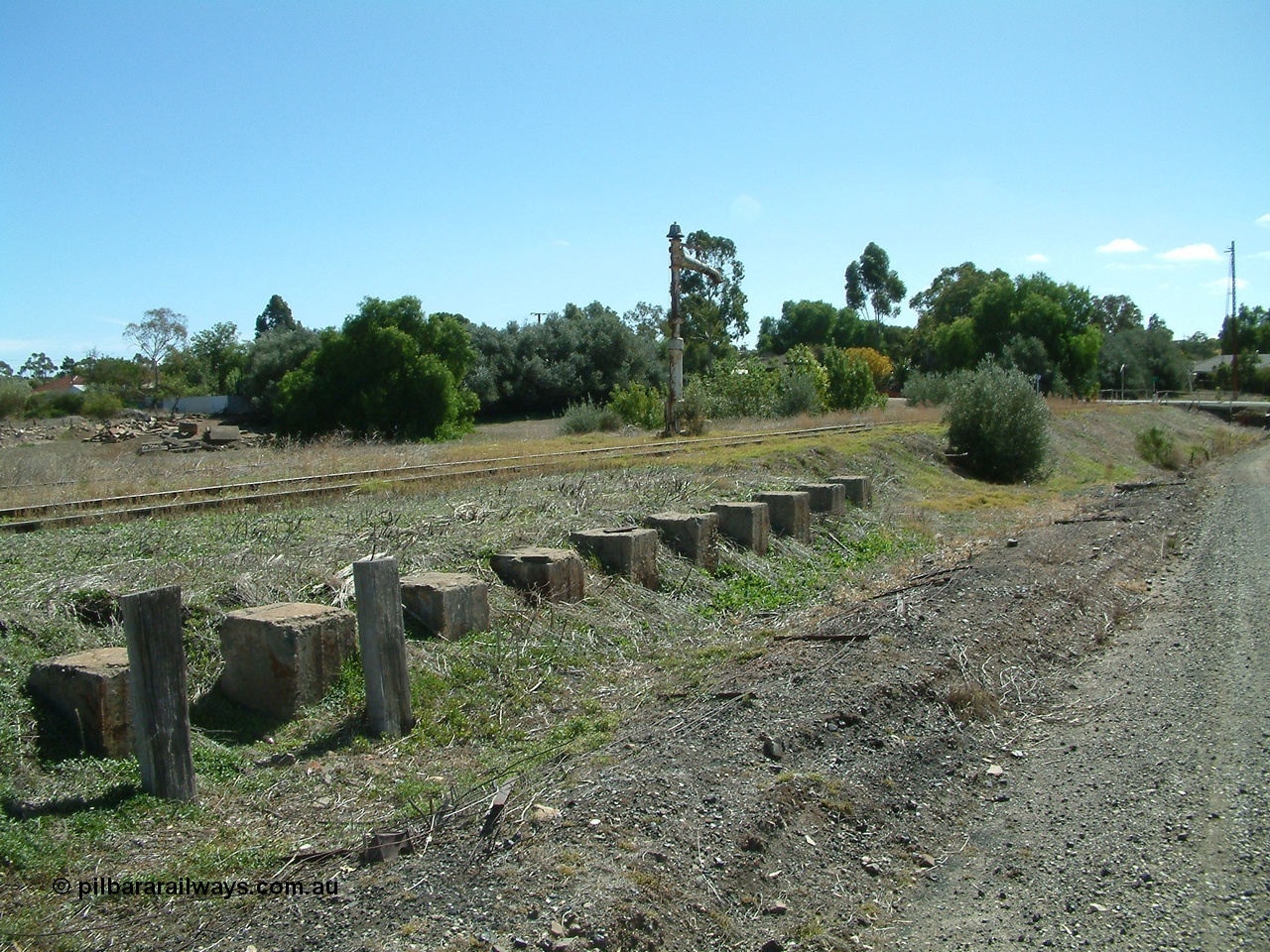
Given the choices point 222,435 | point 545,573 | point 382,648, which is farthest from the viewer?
point 222,435

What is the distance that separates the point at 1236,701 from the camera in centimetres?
635

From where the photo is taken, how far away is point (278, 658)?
5.69 m

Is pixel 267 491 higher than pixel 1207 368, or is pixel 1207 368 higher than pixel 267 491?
pixel 1207 368

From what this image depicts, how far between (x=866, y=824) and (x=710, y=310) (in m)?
77.6

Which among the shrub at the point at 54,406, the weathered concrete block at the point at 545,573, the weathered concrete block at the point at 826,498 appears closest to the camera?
the weathered concrete block at the point at 545,573

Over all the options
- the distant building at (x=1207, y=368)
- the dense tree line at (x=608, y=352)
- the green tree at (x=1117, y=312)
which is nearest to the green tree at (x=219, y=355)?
the dense tree line at (x=608, y=352)

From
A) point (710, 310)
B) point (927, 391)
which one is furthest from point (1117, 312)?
point (927, 391)

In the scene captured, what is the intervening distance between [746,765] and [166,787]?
2688mm

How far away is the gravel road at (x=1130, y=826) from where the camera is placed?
3814 millimetres

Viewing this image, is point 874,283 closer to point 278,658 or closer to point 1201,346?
point 1201,346

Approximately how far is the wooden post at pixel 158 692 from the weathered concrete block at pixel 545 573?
3.59m

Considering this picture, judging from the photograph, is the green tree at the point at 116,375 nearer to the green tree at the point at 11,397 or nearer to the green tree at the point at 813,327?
the green tree at the point at 11,397

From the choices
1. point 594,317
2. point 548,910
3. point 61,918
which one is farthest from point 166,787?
point 594,317

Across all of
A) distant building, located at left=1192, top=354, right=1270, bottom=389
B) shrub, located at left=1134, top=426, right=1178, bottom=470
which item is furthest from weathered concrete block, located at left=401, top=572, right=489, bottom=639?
distant building, located at left=1192, top=354, right=1270, bottom=389
